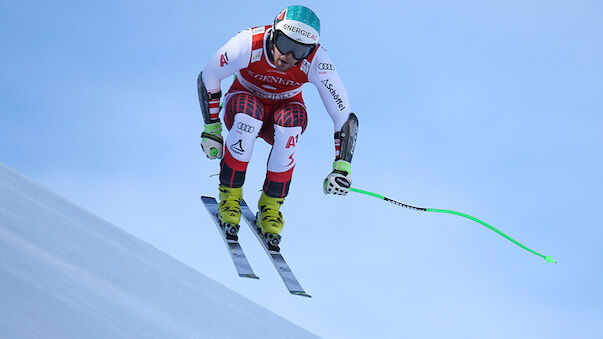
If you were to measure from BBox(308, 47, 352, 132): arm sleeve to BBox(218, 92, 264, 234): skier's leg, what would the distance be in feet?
2.15

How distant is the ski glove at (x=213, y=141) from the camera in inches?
259

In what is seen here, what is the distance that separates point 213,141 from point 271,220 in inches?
41.0

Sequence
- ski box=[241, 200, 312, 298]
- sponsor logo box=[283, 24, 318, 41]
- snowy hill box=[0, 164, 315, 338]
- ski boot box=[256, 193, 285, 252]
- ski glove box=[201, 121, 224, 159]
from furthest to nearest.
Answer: ski boot box=[256, 193, 285, 252] < ski glove box=[201, 121, 224, 159] < ski box=[241, 200, 312, 298] < sponsor logo box=[283, 24, 318, 41] < snowy hill box=[0, 164, 315, 338]

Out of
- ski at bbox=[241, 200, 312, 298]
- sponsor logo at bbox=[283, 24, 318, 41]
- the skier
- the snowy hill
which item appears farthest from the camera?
the skier

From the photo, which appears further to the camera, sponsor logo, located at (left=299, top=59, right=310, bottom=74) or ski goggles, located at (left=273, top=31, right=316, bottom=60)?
sponsor logo, located at (left=299, top=59, right=310, bottom=74)

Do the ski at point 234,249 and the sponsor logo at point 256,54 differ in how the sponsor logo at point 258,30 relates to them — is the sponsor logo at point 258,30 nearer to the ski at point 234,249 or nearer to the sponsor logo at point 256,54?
the sponsor logo at point 256,54

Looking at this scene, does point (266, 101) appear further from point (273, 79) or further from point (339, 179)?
point (339, 179)

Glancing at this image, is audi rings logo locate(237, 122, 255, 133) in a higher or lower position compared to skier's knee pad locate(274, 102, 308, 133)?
lower

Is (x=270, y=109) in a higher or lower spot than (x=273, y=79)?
lower

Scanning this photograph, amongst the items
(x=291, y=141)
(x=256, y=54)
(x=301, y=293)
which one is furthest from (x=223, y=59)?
(x=301, y=293)

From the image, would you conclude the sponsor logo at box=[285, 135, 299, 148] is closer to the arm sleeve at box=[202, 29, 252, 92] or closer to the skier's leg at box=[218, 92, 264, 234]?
the skier's leg at box=[218, 92, 264, 234]

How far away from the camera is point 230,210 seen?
6605 millimetres

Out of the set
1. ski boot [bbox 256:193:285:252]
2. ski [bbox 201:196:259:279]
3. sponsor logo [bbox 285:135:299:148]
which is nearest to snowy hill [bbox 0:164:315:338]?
ski [bbox 201:196:259:279]

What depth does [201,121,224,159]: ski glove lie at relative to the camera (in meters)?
6.57
